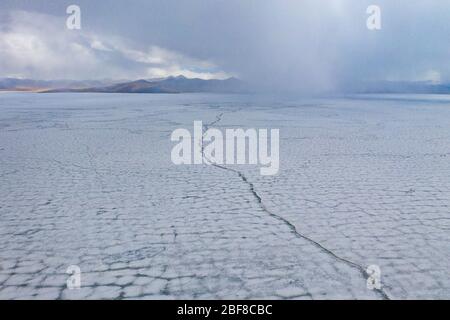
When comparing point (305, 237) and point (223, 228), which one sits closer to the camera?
point (305, 237)

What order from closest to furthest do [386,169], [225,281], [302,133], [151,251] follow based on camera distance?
[225,281]
[151,251]
[386,169]
[302,133]

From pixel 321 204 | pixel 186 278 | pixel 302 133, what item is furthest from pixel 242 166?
pixel 302 133

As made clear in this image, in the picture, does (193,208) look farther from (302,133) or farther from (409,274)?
(302,133)

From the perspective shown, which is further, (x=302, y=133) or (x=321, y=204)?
(x=302, y=133)

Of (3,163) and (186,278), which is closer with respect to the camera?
(186,278)
